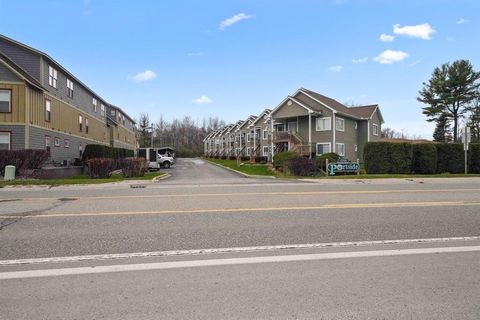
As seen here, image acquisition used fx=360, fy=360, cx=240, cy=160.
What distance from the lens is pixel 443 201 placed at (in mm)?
10695

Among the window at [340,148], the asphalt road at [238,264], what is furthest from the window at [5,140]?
the window at [340,148]

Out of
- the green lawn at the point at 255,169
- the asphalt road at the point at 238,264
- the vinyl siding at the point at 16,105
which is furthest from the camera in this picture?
the green lawn at the point at 255,169

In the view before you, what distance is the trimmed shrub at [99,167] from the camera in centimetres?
2223

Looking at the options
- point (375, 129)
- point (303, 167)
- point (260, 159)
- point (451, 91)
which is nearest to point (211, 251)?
point (303, 167)

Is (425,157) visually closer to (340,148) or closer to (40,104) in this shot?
(340,148)

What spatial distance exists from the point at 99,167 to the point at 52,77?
11.2m

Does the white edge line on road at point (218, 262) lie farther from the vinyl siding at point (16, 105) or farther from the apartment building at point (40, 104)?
the vinyl siding at point (16, 105)

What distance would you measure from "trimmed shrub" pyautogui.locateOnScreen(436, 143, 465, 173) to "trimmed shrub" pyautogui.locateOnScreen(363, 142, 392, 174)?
4.81 meters

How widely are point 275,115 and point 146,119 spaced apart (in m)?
69.2

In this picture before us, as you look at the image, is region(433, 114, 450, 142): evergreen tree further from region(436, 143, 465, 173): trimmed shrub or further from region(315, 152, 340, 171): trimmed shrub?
region(315, 152, 340, 171): trimmed shrub

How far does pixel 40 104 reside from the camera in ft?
85.0

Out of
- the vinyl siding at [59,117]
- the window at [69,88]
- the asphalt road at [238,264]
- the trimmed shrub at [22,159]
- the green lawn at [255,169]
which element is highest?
the window at [69,88]

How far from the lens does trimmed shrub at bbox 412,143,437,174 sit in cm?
2788

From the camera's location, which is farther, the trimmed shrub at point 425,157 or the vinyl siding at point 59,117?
the trimmed shrub at point 425,157
